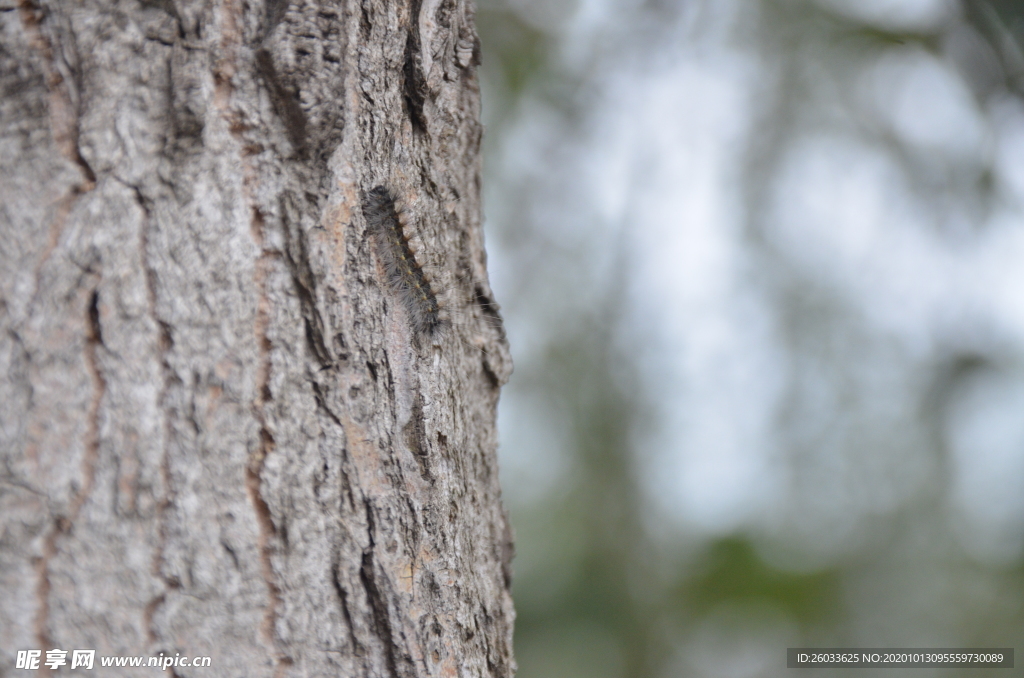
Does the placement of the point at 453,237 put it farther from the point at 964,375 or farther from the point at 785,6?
the point at 964,375

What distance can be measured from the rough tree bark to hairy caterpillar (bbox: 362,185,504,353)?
32 millimetres

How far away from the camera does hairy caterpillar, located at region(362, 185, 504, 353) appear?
1.24 meters

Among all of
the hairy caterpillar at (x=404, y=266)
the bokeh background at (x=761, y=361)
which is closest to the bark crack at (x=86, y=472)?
the hairy caterpillar at (x=404, y=266)

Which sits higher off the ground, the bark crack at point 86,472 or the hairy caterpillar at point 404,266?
the hairy caterpillar at point 404,266

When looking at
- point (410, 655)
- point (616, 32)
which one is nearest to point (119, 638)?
point (410, 655)

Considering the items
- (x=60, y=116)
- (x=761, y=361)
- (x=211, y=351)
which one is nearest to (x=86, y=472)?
(x=211, y=351)

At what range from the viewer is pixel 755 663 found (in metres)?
8.61

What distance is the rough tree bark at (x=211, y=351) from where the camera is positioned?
3.02 feet

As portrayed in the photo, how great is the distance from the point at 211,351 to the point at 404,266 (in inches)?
17.1

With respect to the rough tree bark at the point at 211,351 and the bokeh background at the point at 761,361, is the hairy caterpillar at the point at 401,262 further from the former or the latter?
the bokeh background at the point at 761,361

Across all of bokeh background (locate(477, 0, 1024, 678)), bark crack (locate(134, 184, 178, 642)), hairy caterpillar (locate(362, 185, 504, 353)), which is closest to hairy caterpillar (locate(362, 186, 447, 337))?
hairy caterpillar (locate(362, 185, 504, 353))

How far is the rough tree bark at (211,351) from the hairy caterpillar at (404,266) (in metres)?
0.03

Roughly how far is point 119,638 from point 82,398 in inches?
14.6

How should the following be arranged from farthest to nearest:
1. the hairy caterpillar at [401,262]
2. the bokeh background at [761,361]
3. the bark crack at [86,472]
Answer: the bokeh background at [761,361] < the hairy caterpillar at [401,262] < the bark crack at [86,472]
